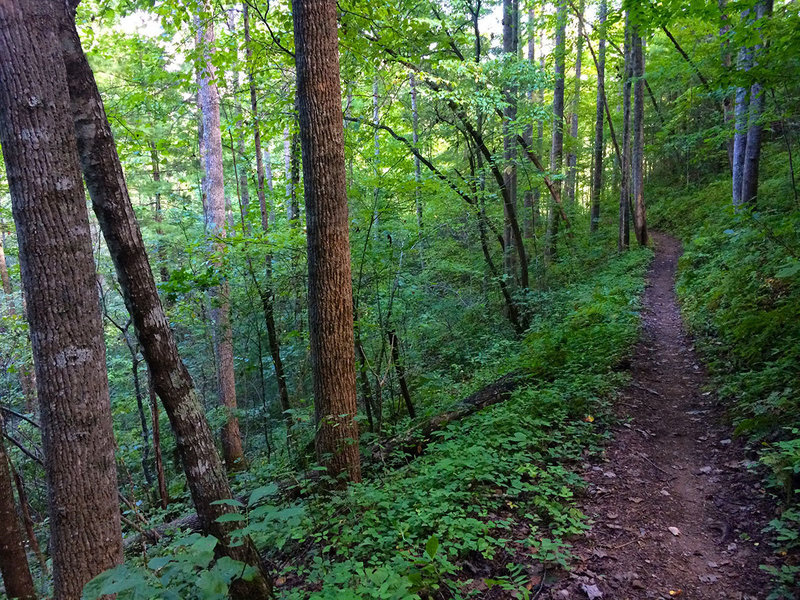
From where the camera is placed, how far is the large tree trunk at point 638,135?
1472 cm

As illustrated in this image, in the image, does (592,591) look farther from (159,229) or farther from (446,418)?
(159,229)

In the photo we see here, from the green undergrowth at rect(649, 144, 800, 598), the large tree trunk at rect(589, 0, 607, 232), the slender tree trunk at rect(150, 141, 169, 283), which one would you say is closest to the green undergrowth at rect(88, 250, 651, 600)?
the green undergrowth at rect(649, 144, 800, 598)

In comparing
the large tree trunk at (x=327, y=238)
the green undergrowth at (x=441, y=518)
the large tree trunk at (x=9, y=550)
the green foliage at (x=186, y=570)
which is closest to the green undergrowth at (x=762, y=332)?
the green undergrowth at (x=441, y=518)

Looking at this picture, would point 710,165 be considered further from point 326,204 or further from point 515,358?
point 326,204

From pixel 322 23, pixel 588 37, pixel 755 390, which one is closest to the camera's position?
pixel 322 23

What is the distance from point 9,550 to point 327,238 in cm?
408

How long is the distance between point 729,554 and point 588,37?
1764 centimetres

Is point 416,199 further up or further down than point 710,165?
further down

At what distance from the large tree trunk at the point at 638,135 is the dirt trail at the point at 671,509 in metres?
12.0

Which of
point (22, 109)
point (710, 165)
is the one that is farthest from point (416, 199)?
point (710, 165)

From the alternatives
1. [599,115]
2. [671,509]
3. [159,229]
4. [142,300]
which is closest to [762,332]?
[671,509]

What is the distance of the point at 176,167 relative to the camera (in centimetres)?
1636

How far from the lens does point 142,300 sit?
3.40 metres

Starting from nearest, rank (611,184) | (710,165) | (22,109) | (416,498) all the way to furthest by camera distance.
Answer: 1. (22,109)
2. (416,498)
3. (710,165)
4. (611,184)
